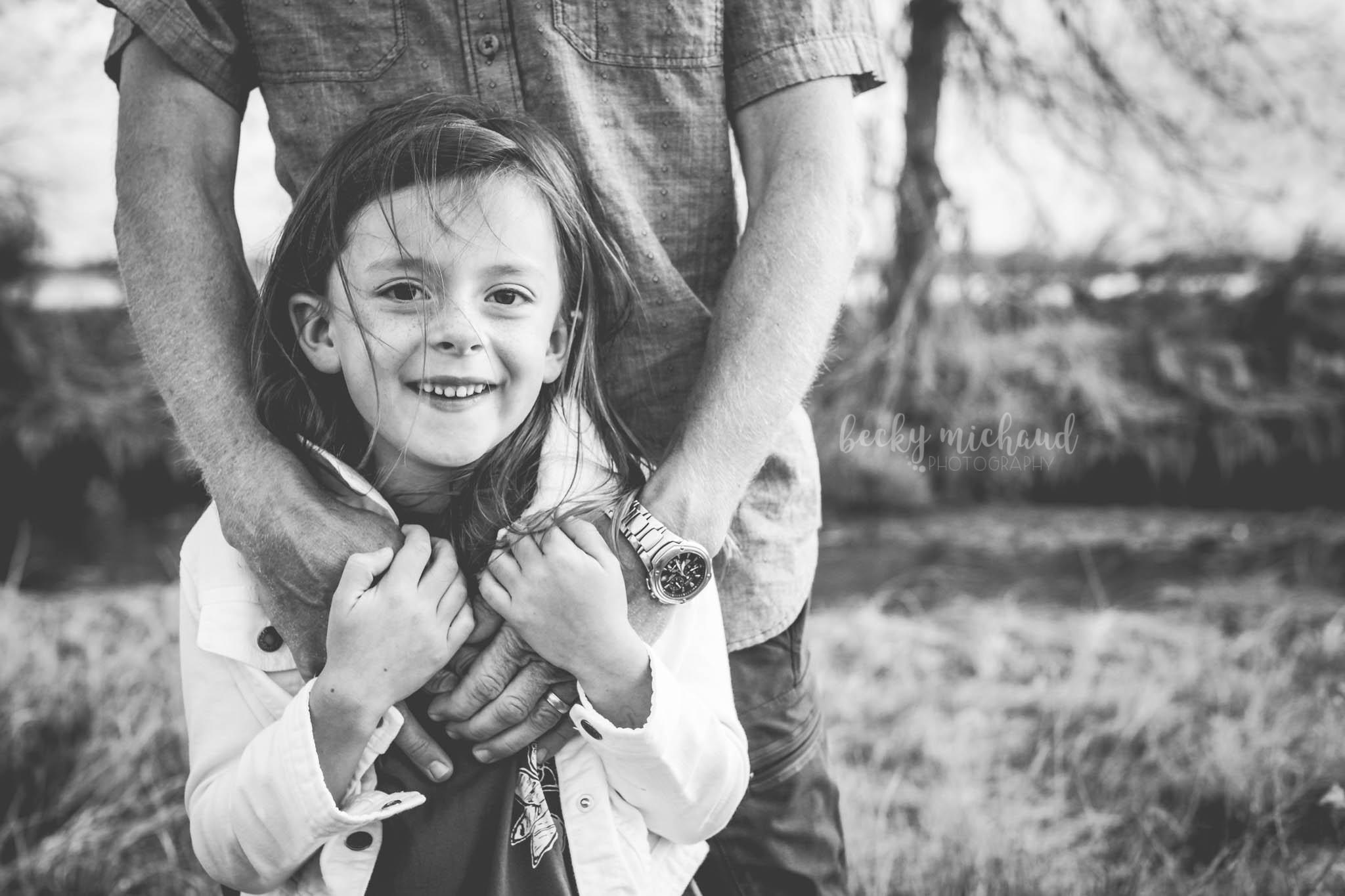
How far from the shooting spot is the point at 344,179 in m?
1.28

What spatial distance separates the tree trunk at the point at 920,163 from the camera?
5.02 m

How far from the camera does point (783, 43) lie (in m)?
1.44

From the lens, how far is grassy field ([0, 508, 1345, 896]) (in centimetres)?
222

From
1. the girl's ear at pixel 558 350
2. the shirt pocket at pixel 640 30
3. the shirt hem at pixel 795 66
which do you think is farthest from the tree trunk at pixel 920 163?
the girl's ear at pixel 558 350

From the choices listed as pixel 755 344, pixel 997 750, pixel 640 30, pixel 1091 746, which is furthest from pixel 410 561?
pixel 1091 746

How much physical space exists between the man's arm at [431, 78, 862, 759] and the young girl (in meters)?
0.06

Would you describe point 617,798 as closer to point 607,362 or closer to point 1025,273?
point 607,362

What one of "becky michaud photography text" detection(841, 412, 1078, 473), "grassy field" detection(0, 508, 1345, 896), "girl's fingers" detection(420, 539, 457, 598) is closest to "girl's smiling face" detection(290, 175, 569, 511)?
"girl's fingers" detection(420, 539, 457, 598)

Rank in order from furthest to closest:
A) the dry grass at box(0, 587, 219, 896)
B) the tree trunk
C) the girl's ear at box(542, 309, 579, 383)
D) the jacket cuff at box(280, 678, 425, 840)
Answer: the tree trunk
the dry grass at box(0, 587, 219, 896)
the girl's ear at box(542, 309, 579, 383)
the jacket cuff at box(280, 678, 425, 840)

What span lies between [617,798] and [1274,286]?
5.79m

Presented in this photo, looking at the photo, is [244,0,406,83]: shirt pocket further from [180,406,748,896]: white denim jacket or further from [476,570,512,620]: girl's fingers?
[476,570,512,620]: girl's fingers

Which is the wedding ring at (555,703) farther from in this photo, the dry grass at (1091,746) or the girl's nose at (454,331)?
the dry grass at (1091,746)

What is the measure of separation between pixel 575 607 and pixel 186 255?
0.76 m

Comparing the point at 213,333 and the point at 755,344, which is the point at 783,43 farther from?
the point at 213,333
